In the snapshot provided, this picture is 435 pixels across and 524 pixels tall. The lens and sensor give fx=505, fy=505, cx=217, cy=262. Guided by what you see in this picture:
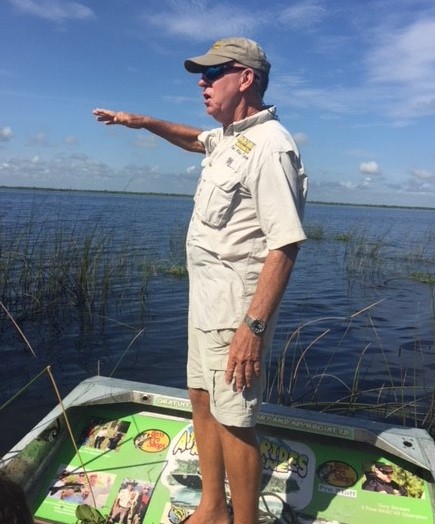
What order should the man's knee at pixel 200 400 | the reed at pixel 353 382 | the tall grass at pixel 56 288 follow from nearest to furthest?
the man's knee at pixel 200 400 → the reed at pixel 353 382 → the tall grass at pixel 56 288

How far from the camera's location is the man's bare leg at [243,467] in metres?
2.47

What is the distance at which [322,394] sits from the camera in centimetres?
633

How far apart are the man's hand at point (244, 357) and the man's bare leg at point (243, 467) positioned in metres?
0.31

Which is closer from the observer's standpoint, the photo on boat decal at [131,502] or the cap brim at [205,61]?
the cap brim at [205,61]

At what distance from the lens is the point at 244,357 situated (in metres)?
2.28

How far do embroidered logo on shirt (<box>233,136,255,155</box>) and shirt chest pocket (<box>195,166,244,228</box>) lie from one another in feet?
0.34

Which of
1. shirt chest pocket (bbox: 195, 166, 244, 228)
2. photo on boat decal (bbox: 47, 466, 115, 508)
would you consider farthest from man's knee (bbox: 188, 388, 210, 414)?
shirt chest pocket (bbox: 195, 166, 244, 228)

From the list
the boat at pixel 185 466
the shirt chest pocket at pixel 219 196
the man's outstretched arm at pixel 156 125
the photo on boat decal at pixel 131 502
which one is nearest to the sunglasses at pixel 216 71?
the shirt chest pocket at pixel 219 196

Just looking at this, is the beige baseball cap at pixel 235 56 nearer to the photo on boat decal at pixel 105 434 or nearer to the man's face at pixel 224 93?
the man's face at pixel 224 93

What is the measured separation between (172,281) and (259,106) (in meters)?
10.1

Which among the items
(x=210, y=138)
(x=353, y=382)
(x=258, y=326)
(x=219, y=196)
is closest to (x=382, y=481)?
(x=258, y=326)

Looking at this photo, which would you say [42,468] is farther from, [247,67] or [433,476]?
[247,67]

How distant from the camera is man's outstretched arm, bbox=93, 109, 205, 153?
10.9 ft

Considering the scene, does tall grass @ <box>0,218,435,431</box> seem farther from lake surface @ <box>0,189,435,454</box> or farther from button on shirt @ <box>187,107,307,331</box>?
button on shirt @ <box>187,107,307,331</box>
